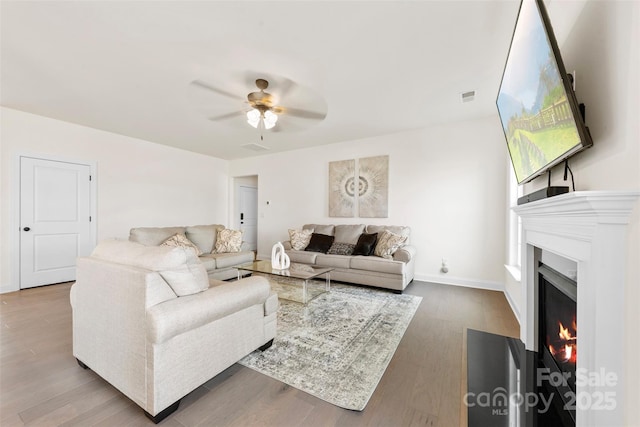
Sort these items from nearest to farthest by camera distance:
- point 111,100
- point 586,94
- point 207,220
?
1. point 586,94
2. point 111,100
3. point 207,220

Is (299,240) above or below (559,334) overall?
above

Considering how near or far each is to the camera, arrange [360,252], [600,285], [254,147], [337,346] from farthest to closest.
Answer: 1. [254,147]
2. [360,252]
3. [337,346]
4. [600,285]

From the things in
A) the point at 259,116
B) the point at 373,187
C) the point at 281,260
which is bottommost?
the point at 281,260

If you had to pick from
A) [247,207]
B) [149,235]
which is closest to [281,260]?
[149,235]

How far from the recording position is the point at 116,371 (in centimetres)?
146

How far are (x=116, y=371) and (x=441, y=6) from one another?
316 centimetres

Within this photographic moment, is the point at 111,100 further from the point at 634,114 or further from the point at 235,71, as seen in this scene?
the point at 634,114

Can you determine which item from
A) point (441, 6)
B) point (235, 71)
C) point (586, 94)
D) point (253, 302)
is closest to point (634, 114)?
point (586, 94)

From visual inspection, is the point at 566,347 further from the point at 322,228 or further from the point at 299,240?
the point at 322,228

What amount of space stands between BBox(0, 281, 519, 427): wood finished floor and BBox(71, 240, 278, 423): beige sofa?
0.13 meters

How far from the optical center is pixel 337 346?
207 centimetres

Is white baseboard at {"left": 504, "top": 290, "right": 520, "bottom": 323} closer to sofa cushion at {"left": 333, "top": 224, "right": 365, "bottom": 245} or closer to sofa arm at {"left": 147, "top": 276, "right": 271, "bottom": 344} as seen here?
sofa cushion at {"left": 333, "top": 224, "right": 365, "bottom": 245}

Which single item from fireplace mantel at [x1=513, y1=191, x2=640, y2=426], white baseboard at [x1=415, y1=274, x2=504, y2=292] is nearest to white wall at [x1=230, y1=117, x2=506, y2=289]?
white baseboard at [x1=415, y1=274, x2=504, y2=292]

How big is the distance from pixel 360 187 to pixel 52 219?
510 centimetres
